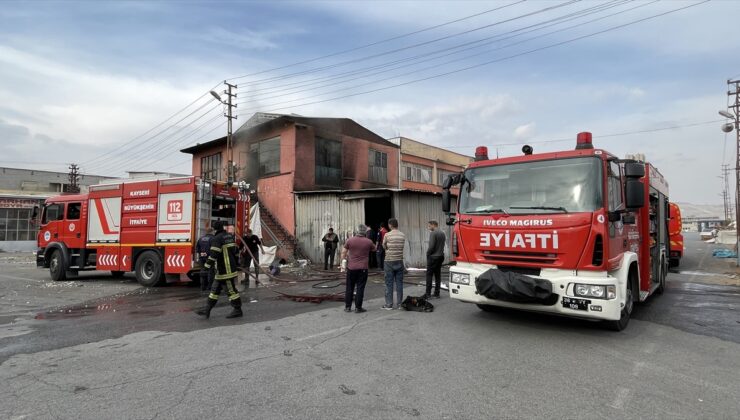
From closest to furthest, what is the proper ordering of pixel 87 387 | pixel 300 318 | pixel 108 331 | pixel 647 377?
pixel 87 387, pixel 647 377, pixel 108 331, pixel 300 318

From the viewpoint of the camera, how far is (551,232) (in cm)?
533

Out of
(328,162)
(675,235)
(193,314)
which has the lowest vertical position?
(193,314)

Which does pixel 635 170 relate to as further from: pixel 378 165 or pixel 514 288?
pixel 378 165

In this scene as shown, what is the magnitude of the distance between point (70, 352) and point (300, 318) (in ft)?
10.3

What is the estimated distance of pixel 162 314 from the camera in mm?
7613

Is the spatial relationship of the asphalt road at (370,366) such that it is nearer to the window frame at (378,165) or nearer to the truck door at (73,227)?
the truck door at (73,227)

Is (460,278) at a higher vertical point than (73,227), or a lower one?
lower

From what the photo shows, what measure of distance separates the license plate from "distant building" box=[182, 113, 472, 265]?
37.2 ft

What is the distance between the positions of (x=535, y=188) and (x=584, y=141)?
3.50 feet

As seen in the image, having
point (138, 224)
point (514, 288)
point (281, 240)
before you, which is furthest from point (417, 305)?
point (281, 240)

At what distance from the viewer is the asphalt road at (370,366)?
3.46 metres

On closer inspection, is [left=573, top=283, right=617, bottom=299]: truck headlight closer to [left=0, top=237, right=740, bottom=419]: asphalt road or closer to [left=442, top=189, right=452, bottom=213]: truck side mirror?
[left=0, top=237, right=740, bottom=419]: asphalt road

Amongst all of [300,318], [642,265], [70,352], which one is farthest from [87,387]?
[642,265]

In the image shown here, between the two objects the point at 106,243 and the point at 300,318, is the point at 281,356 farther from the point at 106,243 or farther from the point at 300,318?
the point at 106,243
